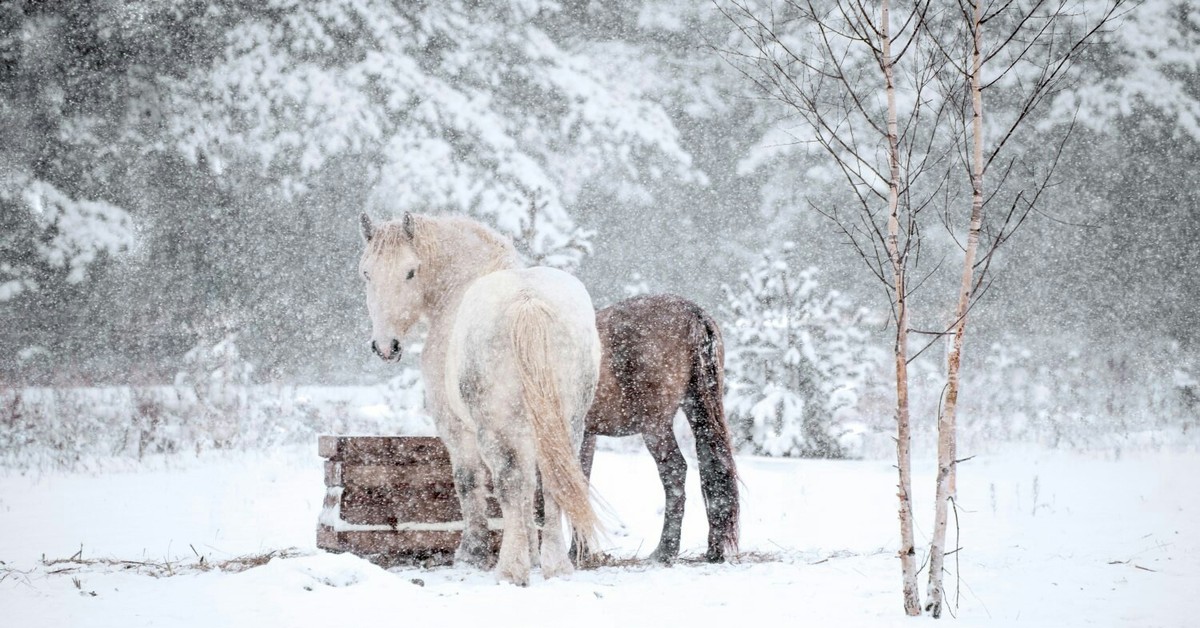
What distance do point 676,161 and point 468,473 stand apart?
1458cm

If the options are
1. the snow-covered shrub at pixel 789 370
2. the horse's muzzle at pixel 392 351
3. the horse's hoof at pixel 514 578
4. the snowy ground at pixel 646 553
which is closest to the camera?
the snowy ground at pixel 646 553

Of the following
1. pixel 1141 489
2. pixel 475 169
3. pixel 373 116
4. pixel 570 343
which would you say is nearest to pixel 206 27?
pixel 373 116

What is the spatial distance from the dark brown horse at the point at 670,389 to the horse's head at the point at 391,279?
103 centimetres

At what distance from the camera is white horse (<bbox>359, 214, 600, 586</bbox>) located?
351cm

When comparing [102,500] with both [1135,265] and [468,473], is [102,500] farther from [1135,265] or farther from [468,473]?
[1135,265]

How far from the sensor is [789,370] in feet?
32.8

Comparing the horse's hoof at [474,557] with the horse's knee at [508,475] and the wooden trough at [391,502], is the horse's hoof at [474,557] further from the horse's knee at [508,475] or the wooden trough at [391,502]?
the horse's knee at [508,475]

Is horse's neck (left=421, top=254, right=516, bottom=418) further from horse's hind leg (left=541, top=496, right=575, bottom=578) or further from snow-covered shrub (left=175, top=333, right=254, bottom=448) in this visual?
snow-covered shrub (left=175, top=333, right=254, bottom=448)

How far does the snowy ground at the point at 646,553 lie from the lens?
3.03 meters

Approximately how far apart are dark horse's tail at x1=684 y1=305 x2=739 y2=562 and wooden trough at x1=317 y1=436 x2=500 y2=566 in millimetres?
1154

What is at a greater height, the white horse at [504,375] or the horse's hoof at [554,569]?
the white horse at [504,375]

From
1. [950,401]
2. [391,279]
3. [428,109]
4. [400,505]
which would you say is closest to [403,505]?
[400,505]

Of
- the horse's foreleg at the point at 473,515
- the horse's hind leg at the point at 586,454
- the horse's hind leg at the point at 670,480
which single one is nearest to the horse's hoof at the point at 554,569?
the horse's foreleg at the point at 473,515

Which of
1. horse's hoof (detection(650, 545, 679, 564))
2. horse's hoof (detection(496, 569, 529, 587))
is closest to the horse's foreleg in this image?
horse's hoof (detection(496, 569, 529, 587))
